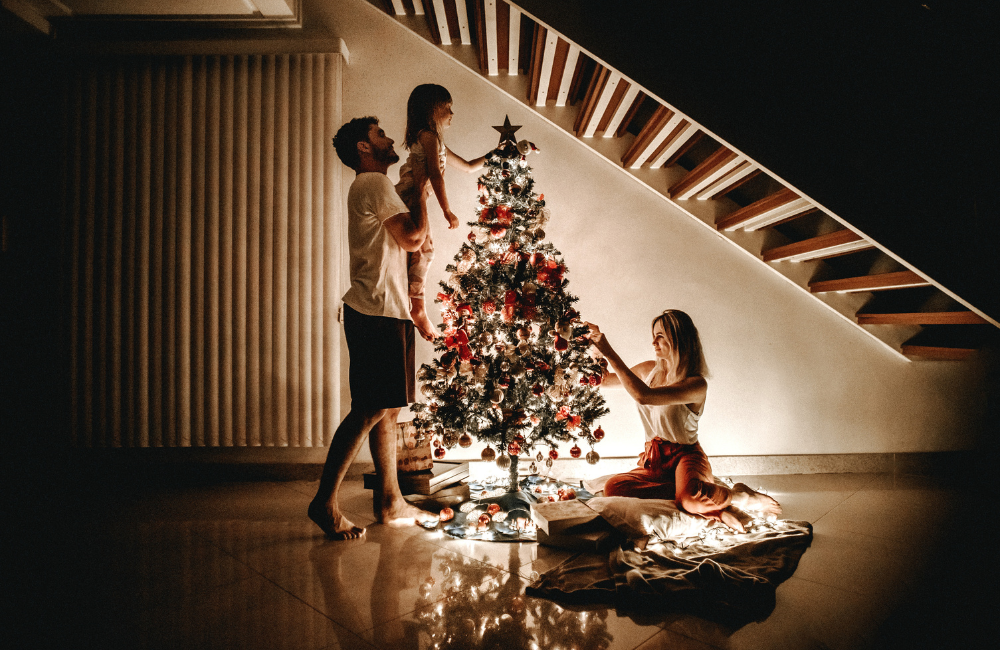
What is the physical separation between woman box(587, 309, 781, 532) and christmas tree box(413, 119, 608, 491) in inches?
8.4

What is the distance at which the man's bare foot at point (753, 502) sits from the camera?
2.32 meters

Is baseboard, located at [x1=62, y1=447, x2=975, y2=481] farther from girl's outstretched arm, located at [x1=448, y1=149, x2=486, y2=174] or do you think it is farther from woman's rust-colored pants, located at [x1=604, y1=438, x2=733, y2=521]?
girl's outstretched arm, located at [x1=448, y1=149, x2=486, y2=174]

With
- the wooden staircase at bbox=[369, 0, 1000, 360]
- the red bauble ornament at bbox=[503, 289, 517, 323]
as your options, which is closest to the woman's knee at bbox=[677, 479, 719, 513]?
the red bauble ornament at bbox=[503, 289, 517, 323]

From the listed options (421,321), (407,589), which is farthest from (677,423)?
(407,589)

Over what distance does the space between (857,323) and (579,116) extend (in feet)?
6.46

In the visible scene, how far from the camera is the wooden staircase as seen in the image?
2473mm

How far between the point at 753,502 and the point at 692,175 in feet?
5.17

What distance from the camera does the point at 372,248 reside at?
2.15 meters

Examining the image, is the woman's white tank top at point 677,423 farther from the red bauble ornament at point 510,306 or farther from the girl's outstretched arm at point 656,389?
the red bauble ornament at point 510,306

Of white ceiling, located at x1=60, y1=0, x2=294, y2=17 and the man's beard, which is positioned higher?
white ceiling, located at x1=60, y1=0, x2=294, y2=17

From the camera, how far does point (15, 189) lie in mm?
3027

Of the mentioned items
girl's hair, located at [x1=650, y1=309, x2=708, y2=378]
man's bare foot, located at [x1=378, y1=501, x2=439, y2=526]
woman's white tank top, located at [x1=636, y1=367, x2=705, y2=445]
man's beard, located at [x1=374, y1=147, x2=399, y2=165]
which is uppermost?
man's beard, located at [x1=374, y1=147, x2=399, y2=165]

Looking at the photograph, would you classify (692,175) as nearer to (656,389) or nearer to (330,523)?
(656,389)

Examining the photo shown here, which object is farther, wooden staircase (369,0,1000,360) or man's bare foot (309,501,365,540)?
wooden staircase (369,0,1000,360)
